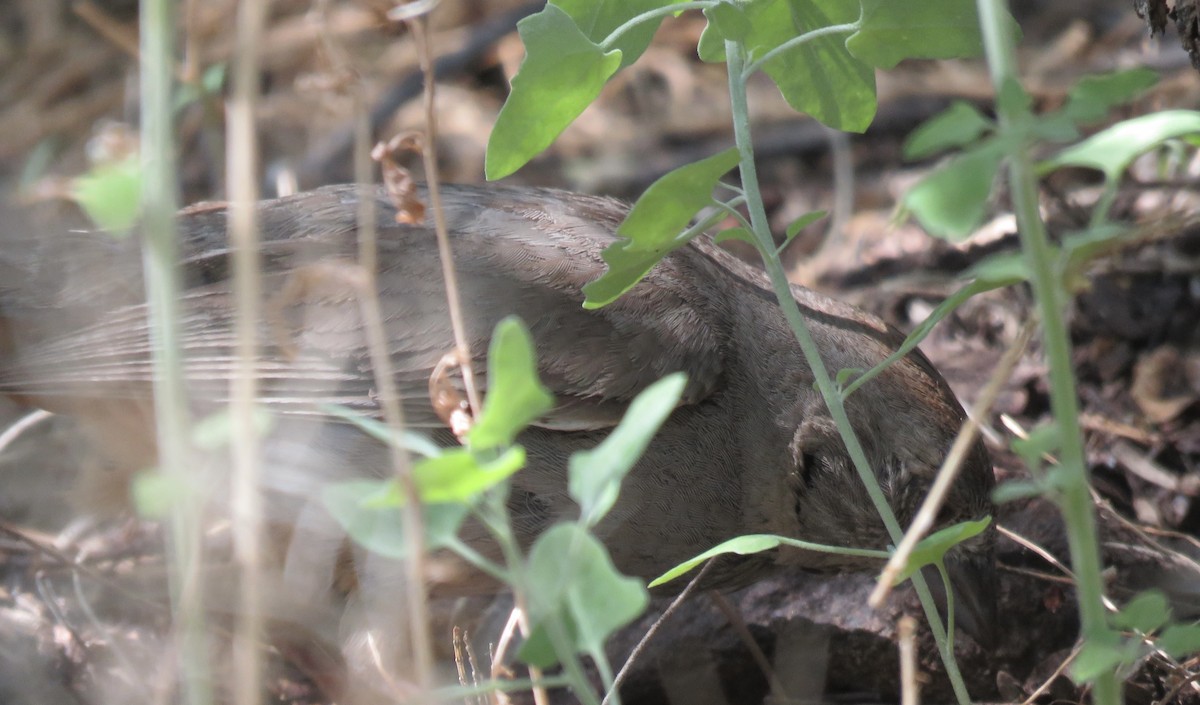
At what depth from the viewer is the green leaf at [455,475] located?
1554 mm

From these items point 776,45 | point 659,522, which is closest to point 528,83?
point 776,45

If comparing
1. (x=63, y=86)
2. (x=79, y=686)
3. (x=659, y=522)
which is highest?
(x=63, y=86)

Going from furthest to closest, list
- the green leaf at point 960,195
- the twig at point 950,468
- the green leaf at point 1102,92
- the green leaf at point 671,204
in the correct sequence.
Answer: the green leaf at point 671,204
the twig at point 950,468
the green leaf at point 1102,92
the green leaf at point 960,195

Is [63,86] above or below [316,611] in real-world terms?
above

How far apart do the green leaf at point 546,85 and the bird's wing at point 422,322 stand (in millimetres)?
1034

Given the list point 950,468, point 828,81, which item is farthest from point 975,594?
point 950,468

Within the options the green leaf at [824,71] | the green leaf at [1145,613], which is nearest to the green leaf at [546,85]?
the green leaf at [824,71]

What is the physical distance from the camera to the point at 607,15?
7.70ft

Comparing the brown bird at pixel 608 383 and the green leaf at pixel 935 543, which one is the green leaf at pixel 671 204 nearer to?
the green leaf at pixel 935 543

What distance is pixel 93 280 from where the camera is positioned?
3.74m

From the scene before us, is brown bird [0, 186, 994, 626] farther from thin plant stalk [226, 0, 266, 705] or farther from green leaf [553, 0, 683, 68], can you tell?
thin plant stalk [226, 0, 266, 705]

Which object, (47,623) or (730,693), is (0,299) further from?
(730,693)

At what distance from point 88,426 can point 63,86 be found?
330cm

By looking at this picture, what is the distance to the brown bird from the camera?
3273mm
